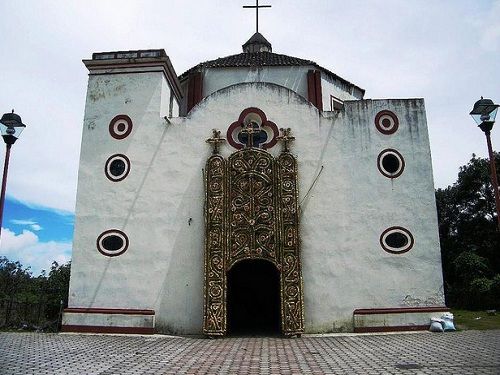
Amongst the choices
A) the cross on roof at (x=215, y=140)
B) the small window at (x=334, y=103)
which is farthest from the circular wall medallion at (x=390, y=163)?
the cross on roof at (x=215, y=140)

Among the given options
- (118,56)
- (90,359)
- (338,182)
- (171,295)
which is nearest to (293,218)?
(338,182)

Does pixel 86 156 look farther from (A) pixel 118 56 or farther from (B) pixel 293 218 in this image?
(B) pixel 293 218

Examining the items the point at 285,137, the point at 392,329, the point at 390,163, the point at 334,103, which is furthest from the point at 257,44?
the point at 392,329

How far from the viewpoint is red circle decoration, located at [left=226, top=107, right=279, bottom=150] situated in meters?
13.8

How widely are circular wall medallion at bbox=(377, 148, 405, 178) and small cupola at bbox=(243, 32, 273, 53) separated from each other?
11.1 metres

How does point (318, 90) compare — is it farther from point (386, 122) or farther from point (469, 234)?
point (469, 234)

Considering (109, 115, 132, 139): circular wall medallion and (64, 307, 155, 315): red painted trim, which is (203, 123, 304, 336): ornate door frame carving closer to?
(64, 307, 155, 315): red painted trim

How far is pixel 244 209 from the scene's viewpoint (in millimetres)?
12969

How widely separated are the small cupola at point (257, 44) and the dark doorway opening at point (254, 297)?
12.1 metres

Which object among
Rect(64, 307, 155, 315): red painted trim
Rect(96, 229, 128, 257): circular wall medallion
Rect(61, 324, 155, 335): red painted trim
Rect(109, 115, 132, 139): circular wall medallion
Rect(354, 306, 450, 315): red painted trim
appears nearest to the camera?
Rect(354, 306, 450, 315): red painted trim

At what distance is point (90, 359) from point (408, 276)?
28.6 ft

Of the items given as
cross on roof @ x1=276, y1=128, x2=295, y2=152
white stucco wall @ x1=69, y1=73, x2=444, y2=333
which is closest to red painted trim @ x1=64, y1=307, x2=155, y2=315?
white stucco wall @ x1=69, y1=73, x2=444, y2=333

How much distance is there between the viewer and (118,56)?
14.5 meters

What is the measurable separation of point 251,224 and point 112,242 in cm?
428
